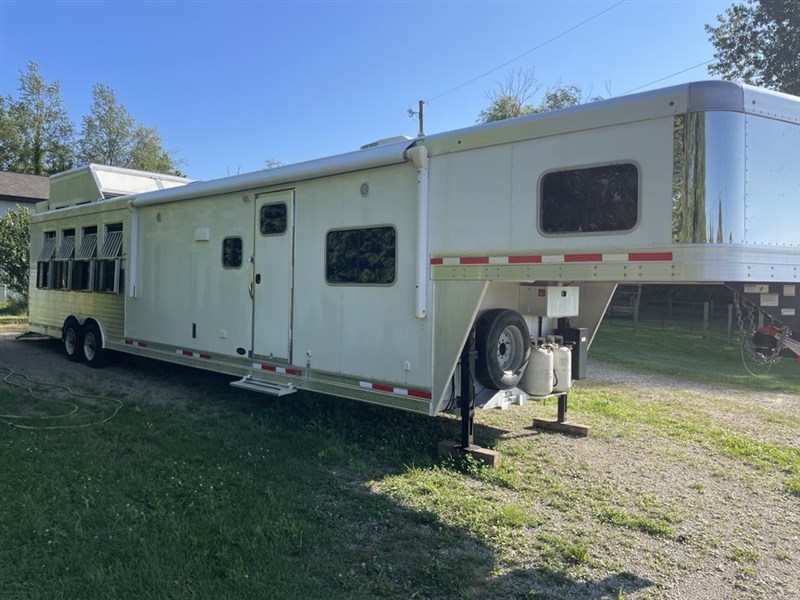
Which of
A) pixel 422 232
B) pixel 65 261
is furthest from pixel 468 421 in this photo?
pixel 65 261

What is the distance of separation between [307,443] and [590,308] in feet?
11.1

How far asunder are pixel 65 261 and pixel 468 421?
8273 mm

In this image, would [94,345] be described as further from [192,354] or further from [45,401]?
[192,354]

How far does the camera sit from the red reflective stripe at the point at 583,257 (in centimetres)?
426

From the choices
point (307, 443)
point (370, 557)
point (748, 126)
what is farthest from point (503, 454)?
point (748, 126)

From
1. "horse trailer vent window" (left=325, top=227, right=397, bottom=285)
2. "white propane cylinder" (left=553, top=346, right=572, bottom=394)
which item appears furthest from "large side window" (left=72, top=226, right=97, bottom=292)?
"white propane cylinder" (left=553, top=346, right=572, bottom=394)

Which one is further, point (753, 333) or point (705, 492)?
point (705, 492)

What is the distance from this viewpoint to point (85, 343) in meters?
10.2

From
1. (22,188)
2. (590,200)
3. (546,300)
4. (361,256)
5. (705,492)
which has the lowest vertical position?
(705,492)

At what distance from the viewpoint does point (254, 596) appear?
10.5 ft

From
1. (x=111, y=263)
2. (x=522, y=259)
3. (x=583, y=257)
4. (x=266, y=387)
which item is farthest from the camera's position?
(x=111, y=263)

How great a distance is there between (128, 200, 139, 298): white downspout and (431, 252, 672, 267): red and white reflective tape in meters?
5.53

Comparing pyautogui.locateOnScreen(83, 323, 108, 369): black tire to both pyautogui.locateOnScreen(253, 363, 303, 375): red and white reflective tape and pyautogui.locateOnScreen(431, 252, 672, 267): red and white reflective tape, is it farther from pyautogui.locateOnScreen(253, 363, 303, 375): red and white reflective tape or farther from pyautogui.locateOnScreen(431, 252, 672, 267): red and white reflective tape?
pyautogui.locateOnScreen(431, 252, 672, 267): red and white reflective tape

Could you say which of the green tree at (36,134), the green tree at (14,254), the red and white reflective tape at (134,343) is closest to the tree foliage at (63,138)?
the green tree at (36,134)
